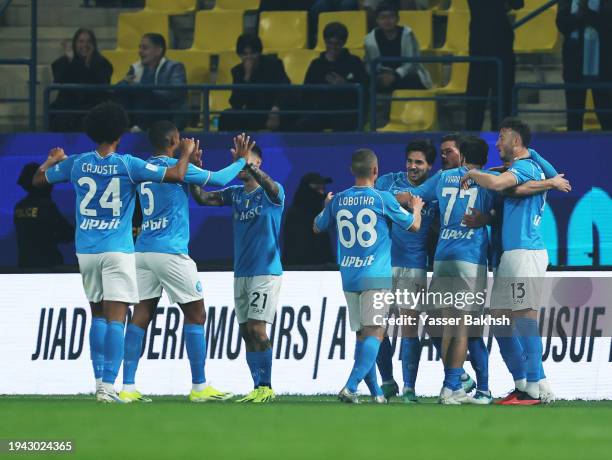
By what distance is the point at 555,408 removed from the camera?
11023mm

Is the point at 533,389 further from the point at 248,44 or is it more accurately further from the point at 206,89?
the point at 248,44

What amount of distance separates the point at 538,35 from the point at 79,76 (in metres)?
5.68

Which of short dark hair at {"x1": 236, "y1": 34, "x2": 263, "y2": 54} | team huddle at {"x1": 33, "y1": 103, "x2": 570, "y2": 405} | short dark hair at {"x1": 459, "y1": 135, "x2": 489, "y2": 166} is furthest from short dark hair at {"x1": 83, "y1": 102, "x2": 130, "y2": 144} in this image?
Answer: short dark hair at {"x1": 236, "y1": 34, "x2": 263, "y2": 54}

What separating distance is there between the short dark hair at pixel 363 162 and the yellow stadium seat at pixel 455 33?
22.2 feet

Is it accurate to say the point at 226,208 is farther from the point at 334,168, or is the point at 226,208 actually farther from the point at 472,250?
the point at 472,250

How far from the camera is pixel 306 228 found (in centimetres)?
1541

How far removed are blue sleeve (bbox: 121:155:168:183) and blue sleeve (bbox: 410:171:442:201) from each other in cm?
227

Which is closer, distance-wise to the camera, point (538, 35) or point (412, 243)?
point (412, 243)

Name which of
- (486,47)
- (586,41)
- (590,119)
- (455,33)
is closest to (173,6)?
(455,33)

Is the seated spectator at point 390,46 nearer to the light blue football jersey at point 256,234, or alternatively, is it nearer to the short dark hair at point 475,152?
the short dark hair at point 475,152

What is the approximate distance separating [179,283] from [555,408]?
307cm

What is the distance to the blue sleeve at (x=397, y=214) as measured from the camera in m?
11.5

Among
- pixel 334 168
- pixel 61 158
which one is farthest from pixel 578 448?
pixel 334 168

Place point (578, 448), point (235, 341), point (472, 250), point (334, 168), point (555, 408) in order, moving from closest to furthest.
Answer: point (578, 448) → point (555, 408) → point (472, 250) → point (235, 341) → point (334, 168)
